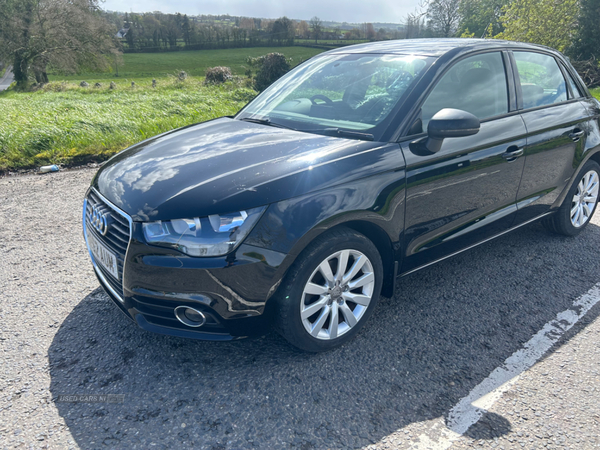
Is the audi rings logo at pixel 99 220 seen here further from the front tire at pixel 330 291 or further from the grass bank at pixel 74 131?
the grass bank at pixel 74 131

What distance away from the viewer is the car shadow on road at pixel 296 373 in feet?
6.97

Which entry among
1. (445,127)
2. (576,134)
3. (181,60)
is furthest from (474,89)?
(181,60)

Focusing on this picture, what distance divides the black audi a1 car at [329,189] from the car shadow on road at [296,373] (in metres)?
0.26

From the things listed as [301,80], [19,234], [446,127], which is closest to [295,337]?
[446,127]

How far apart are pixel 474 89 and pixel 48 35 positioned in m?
49.9

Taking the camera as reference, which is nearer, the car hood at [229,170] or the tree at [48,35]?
the car hood at [229,170]

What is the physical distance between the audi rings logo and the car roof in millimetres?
2298

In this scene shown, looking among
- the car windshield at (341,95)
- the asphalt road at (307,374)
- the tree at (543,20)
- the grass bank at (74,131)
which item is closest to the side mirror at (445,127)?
the car windshield at (341,95)

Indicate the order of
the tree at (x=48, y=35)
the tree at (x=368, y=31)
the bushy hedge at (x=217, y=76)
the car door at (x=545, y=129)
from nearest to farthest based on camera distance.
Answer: the car door at (x=545, y=129)
the bushy hedge at (x=217, y=76)
the tree at (x=48, y=35)
the tree at (x=368, y=31)

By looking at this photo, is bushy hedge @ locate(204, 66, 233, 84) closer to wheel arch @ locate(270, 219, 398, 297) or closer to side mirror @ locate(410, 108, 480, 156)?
side mirror @ locate(410, 108, 480, 156)

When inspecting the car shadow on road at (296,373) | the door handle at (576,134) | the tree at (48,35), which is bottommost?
the car shadow on road at (296,373)

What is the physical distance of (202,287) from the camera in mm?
2223

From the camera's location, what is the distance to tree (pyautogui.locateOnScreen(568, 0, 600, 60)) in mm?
29844

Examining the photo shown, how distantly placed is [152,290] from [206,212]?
19.7 inches
